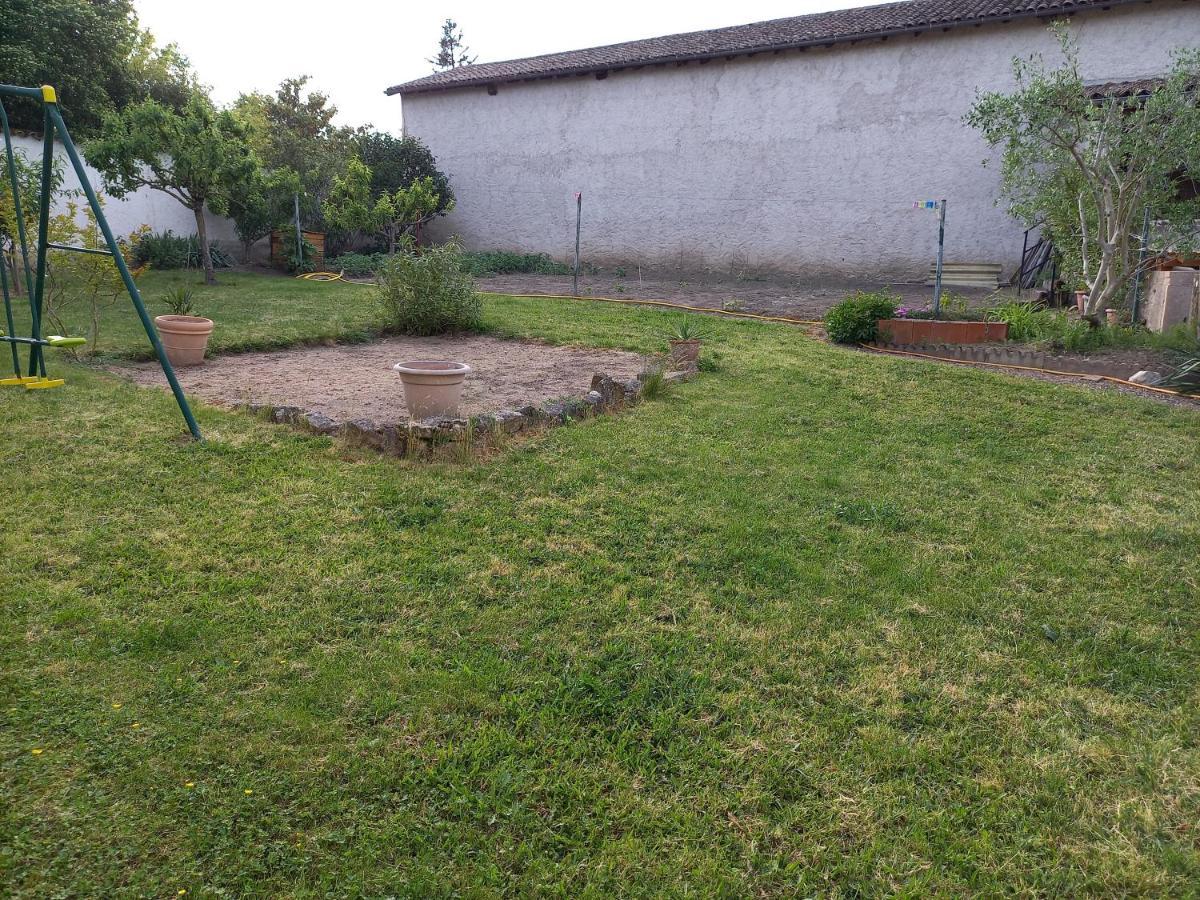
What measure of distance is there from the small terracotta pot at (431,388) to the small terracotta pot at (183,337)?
113 inches

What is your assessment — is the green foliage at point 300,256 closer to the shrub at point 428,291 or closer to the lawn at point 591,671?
the shrub at point 428,291

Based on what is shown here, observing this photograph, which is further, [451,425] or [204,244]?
[204,244]

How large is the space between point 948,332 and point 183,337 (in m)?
7.40

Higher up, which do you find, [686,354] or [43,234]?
[43,234]

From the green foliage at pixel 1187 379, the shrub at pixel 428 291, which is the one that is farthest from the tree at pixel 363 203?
the green foliage at pixel 1187 379

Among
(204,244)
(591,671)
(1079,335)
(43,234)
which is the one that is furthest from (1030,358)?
(204,244)

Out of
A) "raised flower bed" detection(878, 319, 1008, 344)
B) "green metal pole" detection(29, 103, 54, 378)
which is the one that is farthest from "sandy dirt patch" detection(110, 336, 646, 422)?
"raised flower bed" detection(878, 319, 1008, 344)

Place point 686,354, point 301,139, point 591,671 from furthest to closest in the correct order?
point 301,139 → point 686,354 → point 591,671

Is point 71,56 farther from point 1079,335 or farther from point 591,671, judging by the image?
point 591,671

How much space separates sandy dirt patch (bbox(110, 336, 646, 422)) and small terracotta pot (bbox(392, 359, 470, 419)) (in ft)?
0.73

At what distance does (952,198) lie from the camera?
46.9ft

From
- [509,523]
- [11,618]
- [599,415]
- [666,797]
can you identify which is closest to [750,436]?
[599,415]

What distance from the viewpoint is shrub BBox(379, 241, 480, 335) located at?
8.38 meters

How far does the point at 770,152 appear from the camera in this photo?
53.0ft
